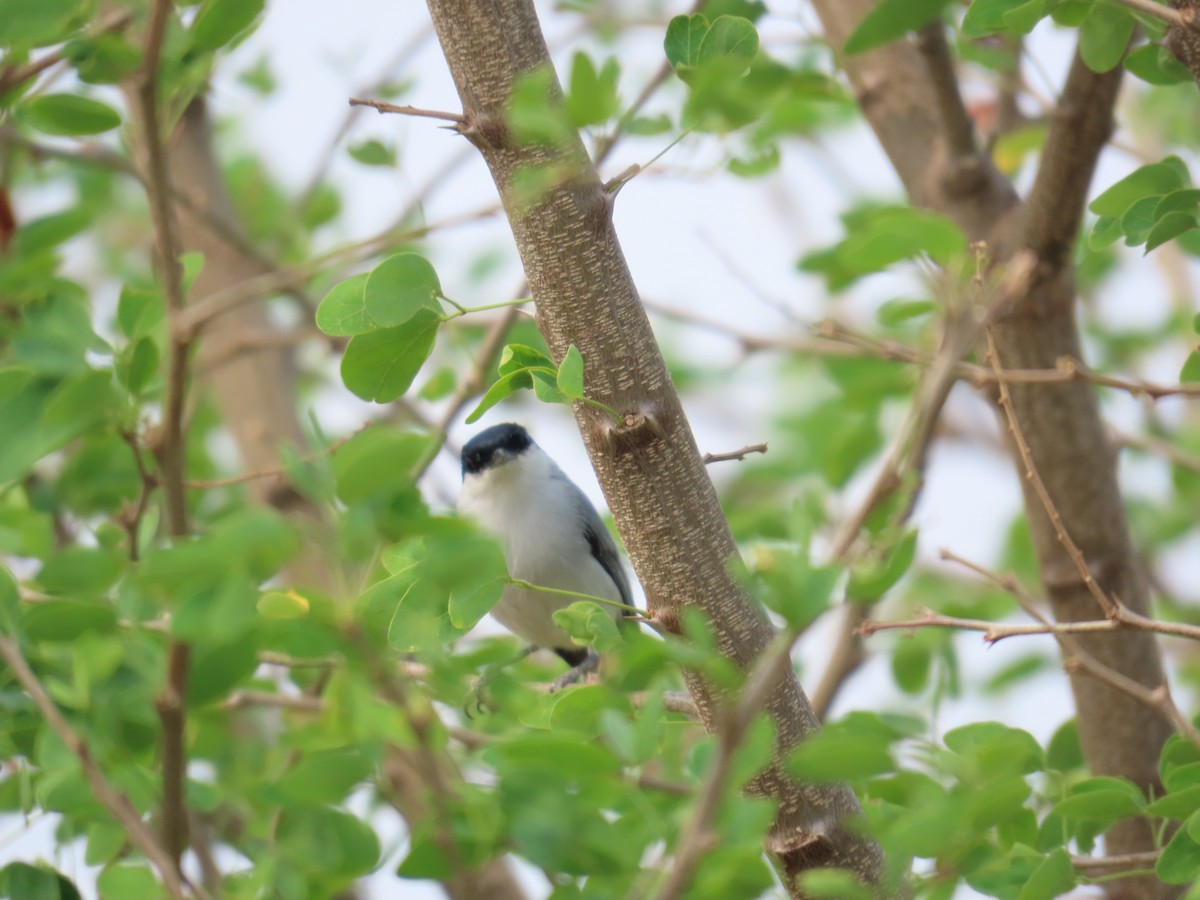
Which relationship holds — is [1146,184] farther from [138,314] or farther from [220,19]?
[138,314]

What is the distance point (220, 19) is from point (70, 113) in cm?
31

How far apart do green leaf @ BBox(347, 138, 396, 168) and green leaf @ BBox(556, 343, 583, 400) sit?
150cm

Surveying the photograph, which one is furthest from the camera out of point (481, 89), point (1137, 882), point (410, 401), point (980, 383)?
point (410, 401)

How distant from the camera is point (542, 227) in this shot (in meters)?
1.53

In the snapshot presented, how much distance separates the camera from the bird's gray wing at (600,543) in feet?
13.1

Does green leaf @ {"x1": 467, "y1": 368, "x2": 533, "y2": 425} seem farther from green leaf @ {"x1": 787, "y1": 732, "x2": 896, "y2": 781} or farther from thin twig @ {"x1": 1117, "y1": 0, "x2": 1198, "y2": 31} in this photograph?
thin twig @ {"x1": 1117, "y1": 0, "x2": 1198, "y2": 31}

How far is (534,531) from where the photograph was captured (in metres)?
3.87

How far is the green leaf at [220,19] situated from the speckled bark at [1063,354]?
1433 millimetres

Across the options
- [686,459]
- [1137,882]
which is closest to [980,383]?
[686,459]

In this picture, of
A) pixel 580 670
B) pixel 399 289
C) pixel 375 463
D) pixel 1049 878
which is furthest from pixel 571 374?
pixel 580 670

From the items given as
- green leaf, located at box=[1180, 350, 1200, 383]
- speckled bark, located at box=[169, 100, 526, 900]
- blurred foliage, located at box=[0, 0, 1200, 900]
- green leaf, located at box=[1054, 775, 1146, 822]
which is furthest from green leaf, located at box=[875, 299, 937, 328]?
speckled bark, located at box=[169, 100, 526, 900]

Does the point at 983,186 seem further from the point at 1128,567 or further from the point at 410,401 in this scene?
the point at 410,401

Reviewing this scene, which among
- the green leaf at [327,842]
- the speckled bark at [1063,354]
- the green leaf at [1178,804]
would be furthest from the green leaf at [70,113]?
the green leaf at [1178,804]

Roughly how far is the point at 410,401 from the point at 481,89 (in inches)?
87.8
